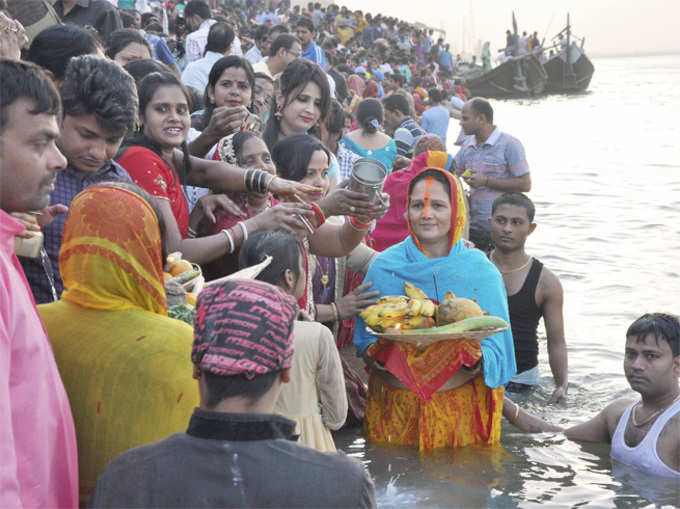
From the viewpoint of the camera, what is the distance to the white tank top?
4.09 m

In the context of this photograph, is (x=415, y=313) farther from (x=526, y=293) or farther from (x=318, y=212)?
(x=526, y=293)

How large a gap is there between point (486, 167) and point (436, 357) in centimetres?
390

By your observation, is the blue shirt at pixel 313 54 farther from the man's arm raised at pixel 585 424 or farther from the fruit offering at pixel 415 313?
the fruit offering at pixel 415 313

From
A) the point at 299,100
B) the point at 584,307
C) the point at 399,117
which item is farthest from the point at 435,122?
the point at 299,100

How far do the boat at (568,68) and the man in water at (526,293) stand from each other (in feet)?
149

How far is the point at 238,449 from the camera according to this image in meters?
1.60

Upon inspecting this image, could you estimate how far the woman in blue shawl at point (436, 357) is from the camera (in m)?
4.02

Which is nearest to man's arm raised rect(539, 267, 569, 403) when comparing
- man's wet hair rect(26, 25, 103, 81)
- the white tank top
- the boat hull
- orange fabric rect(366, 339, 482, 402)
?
the white tank top

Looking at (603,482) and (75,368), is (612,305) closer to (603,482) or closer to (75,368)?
(603,482)

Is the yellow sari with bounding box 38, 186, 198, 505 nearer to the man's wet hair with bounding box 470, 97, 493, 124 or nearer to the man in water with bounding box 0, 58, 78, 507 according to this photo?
the man in water with bounding box 0, 58, 78, 507

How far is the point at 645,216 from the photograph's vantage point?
47.3 feet

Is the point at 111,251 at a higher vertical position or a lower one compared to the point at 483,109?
lower

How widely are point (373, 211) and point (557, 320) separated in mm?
2374

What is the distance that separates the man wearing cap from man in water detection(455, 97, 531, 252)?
5.90m
